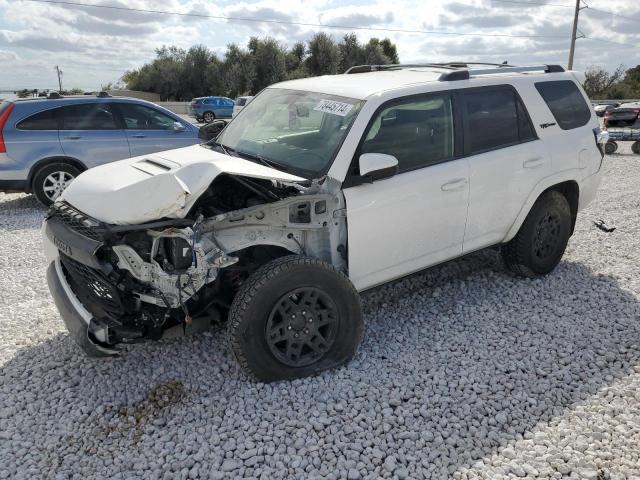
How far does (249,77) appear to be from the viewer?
1927 inches

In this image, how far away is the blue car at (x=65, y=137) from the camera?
840 cm

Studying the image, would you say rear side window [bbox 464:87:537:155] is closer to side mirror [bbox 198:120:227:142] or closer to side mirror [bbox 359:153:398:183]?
side mirror [bbox 359:153:398:183]

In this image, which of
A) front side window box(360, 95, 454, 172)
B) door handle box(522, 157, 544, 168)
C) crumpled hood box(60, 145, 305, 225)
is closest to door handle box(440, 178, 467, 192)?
front side window box(360, 95, 454, 172)

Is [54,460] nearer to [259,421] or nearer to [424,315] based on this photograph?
[259,421]

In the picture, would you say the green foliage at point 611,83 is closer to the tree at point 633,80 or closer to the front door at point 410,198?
the tree at point 633,80

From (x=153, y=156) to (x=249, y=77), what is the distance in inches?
1852

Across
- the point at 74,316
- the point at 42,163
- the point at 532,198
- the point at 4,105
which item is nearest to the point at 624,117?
the point at 532,198

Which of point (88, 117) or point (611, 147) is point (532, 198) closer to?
point (88, 117)

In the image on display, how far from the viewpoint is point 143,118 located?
31.0 feet

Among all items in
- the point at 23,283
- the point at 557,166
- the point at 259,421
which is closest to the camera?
the point at 259,421

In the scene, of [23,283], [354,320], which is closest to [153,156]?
[354,320]

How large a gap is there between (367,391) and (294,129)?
206cm

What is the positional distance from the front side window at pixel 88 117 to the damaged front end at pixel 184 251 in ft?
18.4

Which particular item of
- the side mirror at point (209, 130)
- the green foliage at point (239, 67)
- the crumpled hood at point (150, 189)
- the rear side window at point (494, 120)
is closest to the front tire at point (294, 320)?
the crumpled hood at point (150, 189)
